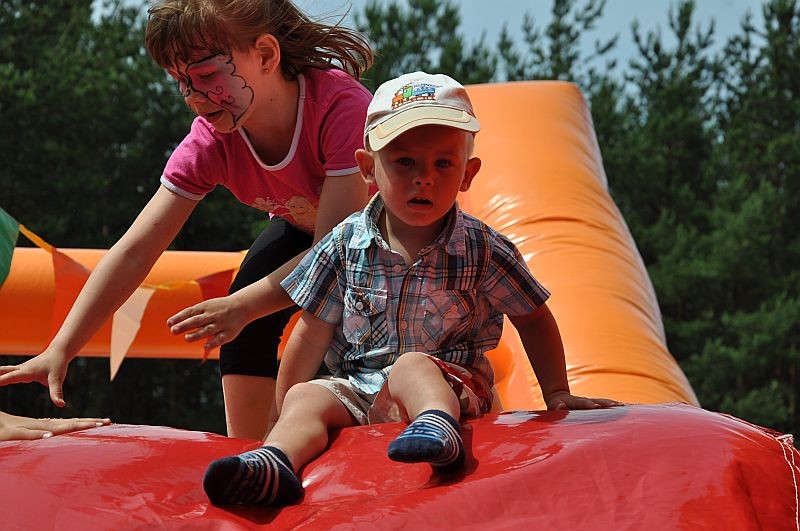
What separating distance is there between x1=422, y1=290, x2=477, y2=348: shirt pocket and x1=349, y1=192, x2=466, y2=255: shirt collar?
7cm

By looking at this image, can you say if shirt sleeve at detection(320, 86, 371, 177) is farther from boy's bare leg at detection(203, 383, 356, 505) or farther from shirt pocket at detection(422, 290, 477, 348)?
boy's bare leg at detection(203, 383, 356, 505)

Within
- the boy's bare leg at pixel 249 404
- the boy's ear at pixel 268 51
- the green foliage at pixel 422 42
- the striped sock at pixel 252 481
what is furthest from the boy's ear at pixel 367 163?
the green foliage at pixel 422 42

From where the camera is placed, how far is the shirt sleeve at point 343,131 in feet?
6.90

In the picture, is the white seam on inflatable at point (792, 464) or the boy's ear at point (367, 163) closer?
the white seam on inflatable at point (792, 464)

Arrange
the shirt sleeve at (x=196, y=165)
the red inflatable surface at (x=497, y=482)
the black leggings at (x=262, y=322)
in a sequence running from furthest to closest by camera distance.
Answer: the black leggings at (x=262, y=322), the shirt sleeve at (x=196, y=165), the red inflatable surface at (x=497, y=482)

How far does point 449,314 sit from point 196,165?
2.25ft

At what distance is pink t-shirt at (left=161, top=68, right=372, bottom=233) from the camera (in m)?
2.15

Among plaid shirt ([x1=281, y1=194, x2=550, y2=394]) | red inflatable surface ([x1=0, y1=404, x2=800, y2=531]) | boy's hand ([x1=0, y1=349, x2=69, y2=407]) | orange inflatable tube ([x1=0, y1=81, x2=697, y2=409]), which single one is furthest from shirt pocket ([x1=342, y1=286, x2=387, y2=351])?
orange inflatable tube ([x1=0, y1=81, x2=697, y2=409])

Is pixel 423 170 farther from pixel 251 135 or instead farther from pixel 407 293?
pixel 251 135

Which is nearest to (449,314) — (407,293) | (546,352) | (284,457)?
(407,293)

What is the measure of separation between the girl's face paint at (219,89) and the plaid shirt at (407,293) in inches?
15.0

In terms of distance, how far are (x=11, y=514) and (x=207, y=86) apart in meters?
0.94

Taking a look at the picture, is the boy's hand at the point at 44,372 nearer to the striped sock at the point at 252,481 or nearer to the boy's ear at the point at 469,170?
the striped sock at the point at 252,481

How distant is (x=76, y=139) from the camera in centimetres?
1076
